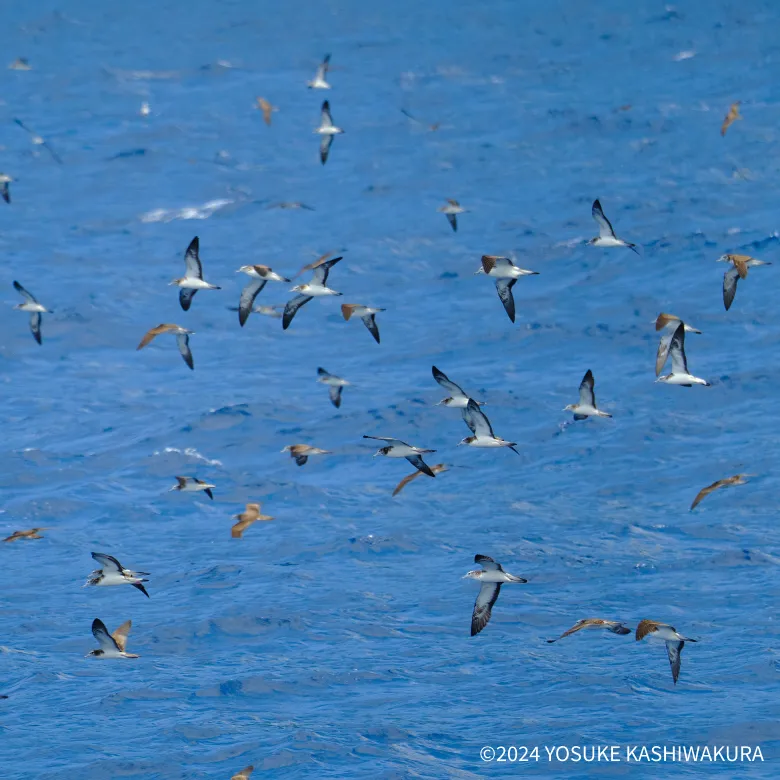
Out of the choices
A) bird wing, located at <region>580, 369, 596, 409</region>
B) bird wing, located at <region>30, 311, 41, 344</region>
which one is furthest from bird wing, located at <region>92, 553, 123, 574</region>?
bird wing, located at <region>30, 311, 41, 344</region>

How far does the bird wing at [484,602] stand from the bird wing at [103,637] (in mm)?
6913

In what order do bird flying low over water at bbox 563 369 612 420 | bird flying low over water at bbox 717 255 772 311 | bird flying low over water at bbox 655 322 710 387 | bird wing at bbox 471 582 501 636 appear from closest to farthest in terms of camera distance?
bird wing at bbox 471 582 501 636 → bird flying low over water at bbox 655 322 710 387 → bird flying low over water at bbox 563 369 612 420 → bird flying low over water at bbox 717 255 772 311

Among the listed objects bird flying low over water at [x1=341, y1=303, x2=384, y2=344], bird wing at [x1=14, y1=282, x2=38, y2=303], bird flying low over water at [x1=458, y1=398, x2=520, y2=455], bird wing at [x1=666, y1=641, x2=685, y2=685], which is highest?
bird wing at [x1=14, y1=282, x2=38, y2=303]

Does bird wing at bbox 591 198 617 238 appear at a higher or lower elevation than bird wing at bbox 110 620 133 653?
higher

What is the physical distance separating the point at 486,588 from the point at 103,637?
7.44 meters

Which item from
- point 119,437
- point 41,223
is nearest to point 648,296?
point 119,437

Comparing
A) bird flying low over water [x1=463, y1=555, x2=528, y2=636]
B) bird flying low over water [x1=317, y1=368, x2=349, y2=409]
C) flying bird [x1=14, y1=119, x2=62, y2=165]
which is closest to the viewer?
bird flying low over water [x1=463, y1=555, x2=528, y2=636]

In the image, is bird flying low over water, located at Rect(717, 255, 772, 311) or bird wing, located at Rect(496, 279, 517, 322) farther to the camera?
bird wing, located at Rect(496, 279, 517, 322)

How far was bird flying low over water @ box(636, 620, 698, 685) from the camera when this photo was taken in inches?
942

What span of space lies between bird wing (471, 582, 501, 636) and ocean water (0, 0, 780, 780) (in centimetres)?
253

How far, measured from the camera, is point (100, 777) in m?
26.4

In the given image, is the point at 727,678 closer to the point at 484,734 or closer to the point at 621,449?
A: the point at 484,734

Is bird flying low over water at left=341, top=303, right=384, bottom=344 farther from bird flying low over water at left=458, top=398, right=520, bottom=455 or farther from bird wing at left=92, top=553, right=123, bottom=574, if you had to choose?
bird wing at left=92, top=553, right=123, bottom=574

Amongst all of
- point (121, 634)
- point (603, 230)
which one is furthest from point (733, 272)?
point (121, 634)
